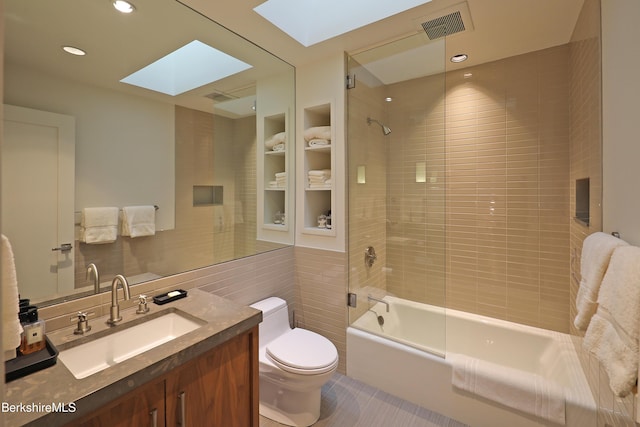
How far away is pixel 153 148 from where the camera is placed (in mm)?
2088

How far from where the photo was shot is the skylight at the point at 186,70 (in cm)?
203

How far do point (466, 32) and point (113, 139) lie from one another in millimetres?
2502

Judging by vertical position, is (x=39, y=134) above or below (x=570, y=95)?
below

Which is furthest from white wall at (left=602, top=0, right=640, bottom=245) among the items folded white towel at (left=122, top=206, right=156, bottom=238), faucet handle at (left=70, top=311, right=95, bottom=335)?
folded white towel at (left=122, top=206, right=156, bottom=238)

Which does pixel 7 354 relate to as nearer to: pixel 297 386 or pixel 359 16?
pixel 297 386

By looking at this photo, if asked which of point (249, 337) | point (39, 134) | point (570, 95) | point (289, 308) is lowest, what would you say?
point (289, 308)

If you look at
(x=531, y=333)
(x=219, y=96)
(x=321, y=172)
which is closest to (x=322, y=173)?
(x=321, y=172)

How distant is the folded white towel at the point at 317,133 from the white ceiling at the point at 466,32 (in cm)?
58

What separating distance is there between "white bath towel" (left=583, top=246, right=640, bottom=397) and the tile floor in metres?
1.23

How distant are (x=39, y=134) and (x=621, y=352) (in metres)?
2.63

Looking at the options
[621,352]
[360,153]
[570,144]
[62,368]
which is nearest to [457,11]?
[360,153]

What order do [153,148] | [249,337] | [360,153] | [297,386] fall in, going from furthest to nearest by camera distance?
[360,153]
[153,148]
[297,386]
[249,337]

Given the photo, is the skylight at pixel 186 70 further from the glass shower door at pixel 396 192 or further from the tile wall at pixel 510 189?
the tile wall at pixel 510 189

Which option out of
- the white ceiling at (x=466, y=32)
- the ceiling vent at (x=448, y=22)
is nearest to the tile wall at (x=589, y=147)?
the white ceiling at (x=466, y=32)
